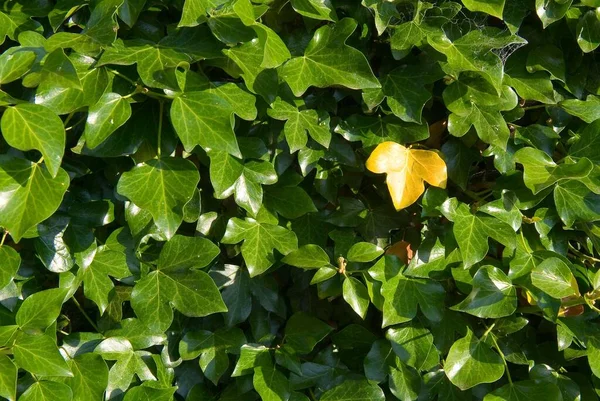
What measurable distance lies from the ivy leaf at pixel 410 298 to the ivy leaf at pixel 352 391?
249 millimetres

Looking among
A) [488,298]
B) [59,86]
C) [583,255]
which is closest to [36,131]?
[59,86]

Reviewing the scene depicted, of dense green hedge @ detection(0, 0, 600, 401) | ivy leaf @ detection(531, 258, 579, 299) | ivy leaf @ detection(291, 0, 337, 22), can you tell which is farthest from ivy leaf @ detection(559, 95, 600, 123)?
ivy leaf @ detection(291, 0, 337, 22)

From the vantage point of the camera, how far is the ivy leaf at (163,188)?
1.36 metres

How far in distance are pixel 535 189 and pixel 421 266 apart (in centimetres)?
33

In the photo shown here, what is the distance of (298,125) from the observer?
1558 mm

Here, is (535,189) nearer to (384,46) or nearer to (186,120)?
(384,46)

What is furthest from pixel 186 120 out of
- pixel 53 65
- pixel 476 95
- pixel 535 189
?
pixel 535 189

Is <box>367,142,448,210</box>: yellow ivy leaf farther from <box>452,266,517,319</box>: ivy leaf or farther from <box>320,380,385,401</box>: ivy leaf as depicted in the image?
<box>320,380,385,401</box>: ivy leaf

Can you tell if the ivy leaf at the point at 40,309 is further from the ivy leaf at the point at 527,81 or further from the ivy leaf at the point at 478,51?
the ivy leaf at the point at 527,81

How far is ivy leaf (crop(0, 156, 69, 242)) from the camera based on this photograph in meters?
1.27

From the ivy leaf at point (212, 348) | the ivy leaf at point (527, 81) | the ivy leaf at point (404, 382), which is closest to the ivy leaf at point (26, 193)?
the ivy leaf at point (212, 348)

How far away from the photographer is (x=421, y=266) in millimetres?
1667

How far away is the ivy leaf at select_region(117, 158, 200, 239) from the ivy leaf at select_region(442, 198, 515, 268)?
0.63 metres

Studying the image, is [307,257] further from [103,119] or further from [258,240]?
[103,119]
